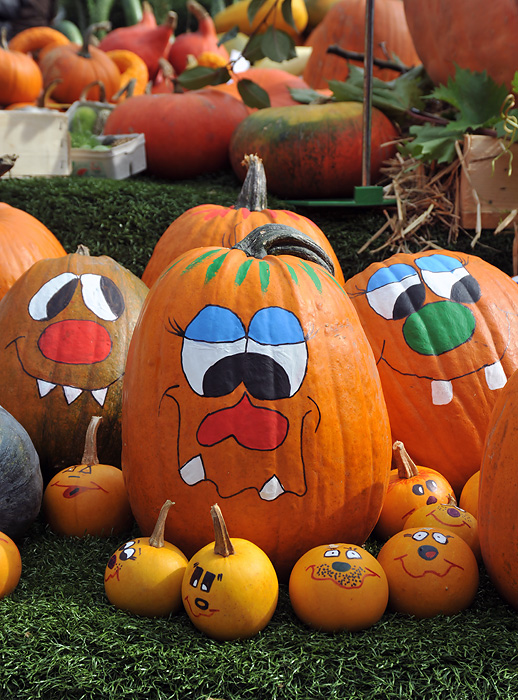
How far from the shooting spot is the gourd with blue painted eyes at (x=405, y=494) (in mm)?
1810

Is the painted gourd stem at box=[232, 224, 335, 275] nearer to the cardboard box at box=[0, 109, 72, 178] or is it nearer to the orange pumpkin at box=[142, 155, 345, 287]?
the orange pumpkin at box=[142, 155, 345, 287]

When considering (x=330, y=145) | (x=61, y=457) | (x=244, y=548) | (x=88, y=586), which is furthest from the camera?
(x=330, y=145)

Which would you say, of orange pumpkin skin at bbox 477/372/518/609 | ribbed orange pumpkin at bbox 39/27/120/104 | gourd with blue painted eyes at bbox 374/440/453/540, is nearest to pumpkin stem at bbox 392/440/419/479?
gourd with blue painted eyes at bbox 374/440/453/540

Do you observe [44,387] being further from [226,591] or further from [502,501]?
[502,501]

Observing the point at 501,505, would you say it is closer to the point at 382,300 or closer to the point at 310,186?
the point at 382,300

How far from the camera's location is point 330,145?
3902 mm

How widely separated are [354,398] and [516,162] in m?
2.18

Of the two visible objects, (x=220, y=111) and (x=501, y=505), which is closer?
(x=501, y=505)

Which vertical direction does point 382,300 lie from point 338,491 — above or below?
above

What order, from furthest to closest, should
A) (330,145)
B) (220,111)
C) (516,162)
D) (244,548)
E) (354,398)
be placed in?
1. (220,111)
2. (330,145)
3. (516,162)
4. (354,398)
5. (244,548)

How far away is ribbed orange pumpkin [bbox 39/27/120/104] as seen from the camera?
7.45m

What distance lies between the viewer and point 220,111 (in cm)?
472

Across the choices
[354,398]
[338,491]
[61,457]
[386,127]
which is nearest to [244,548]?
[338,491]

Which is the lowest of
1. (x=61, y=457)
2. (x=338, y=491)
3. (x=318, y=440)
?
(x=61, y=457)
